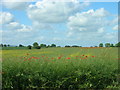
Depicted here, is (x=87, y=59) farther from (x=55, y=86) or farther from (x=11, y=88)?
(x=11, y=88)

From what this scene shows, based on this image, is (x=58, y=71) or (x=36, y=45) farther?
(x=36, y=45)

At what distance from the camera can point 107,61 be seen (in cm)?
425

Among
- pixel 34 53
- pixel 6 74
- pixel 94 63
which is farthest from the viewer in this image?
pixel 34 53

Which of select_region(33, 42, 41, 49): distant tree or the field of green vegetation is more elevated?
select_region(33, 42, 41, 49): distant tree

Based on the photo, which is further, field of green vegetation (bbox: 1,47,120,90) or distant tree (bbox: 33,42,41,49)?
distant tree (bbox: 33,42,41,49)

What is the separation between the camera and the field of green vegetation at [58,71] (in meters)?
3.78

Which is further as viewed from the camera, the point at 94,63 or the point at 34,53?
the point at 34,53

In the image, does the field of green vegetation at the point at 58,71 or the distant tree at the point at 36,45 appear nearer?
the field of green vegetation at the point at 58,71

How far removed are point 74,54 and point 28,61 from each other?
1092mm

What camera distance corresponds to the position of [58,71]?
3.81m

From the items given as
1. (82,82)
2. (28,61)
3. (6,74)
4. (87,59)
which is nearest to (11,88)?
(6,74)

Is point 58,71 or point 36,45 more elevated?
point 36,45

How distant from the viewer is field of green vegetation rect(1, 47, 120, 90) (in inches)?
149

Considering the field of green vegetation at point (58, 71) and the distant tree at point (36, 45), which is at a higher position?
the distant tree at point (36, 45)
